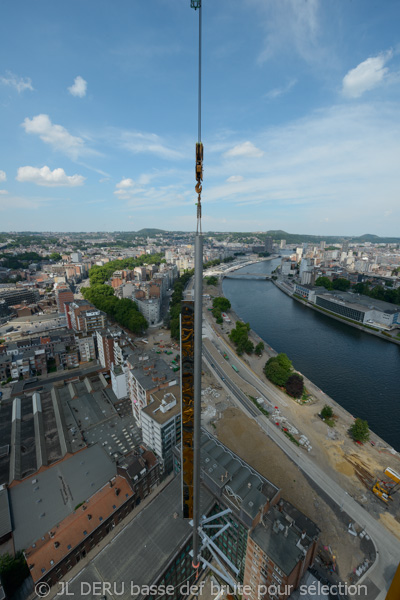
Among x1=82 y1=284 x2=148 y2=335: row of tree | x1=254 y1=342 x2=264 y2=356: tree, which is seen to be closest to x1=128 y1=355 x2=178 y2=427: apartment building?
x1=254 y1=342 x2=264 y2=356: tree

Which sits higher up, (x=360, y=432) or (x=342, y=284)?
(x=342, y=284)

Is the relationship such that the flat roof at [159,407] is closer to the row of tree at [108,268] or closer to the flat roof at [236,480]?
the flat roof at [236,480]

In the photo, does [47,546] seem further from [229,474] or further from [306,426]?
[306,426]

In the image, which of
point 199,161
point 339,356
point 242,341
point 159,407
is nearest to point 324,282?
point 339,356

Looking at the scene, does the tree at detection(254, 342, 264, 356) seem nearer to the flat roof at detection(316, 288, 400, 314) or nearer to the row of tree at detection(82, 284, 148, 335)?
the row of tree at detection(82, 284, 148, 335)

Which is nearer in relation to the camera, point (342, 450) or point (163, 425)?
point (163, 425)

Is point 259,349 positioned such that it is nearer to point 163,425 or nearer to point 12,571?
point 163,425

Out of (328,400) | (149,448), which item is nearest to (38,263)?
(149,448)
